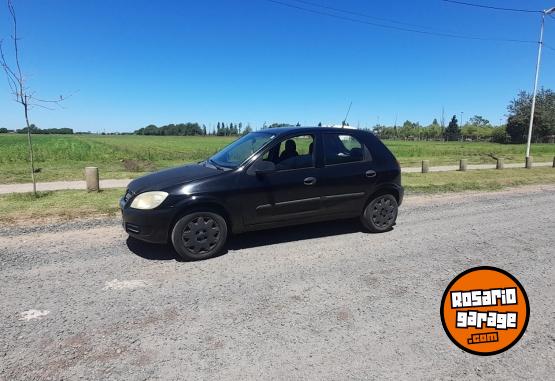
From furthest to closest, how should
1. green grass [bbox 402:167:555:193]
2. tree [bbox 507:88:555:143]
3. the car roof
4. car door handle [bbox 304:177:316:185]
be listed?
tree [bbox 507:88:555:143], green grass [bbox 402:167:555:193], the car roof, car door handle [bbox 304:177:316:185]

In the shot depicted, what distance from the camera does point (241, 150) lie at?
18.0 ft

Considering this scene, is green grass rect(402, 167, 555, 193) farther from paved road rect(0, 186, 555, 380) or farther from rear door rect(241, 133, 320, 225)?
rear door rect(241, 133, 320, 225)

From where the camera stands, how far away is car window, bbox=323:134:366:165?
5519 mm

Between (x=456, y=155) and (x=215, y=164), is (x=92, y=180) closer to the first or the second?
(x=215, y=164)

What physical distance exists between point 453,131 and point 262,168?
115482 mm

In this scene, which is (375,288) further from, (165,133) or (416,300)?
(165,133)

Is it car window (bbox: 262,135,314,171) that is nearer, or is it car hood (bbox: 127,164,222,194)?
car hood (bbox: 127,164,222,194)

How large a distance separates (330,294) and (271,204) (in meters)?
1.69

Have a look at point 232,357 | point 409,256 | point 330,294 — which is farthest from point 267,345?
point 409,256

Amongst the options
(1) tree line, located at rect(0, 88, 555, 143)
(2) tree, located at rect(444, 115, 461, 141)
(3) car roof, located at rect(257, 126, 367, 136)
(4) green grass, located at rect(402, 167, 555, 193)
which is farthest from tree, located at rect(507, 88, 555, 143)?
(3) car roof, located at rect(257, 126, 367, 136)

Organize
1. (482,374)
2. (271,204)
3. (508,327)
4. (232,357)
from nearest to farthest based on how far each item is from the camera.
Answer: (508,327) < (482,374) < (232,357) < (271,204)

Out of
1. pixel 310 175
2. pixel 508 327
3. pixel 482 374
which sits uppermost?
pixel 310 175

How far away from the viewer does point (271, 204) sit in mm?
5051

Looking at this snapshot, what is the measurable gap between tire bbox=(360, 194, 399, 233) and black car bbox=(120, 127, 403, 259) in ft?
0.05
